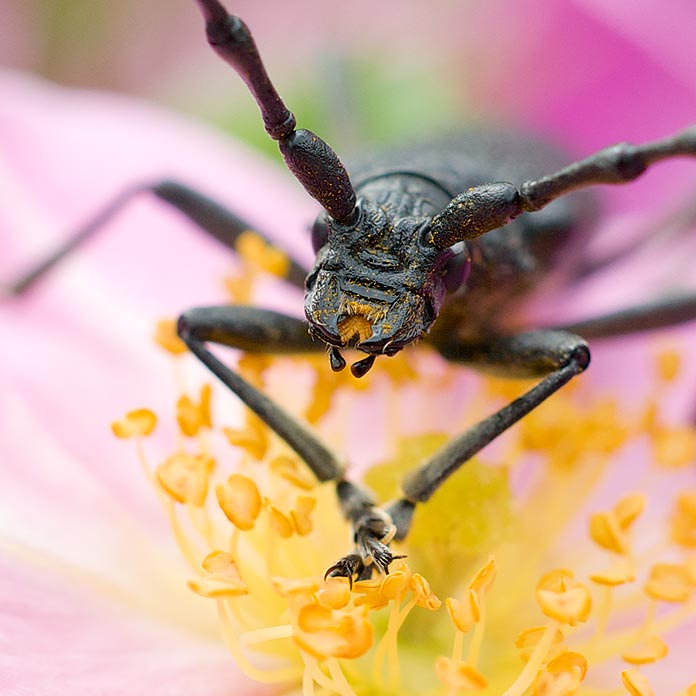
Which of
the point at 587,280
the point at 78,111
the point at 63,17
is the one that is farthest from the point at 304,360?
the point at 63,17

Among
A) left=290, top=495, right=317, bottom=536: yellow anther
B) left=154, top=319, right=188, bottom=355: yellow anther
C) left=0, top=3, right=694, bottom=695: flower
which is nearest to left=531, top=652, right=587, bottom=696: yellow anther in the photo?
left=0, top=3, right=694, bottom=695: flower

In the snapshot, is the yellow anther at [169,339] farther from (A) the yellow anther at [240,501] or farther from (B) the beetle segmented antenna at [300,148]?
(B) the beetle segmented antenna at [300,148]

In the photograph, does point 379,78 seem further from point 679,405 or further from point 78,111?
point 679,405

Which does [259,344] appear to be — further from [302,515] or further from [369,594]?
[369,594]

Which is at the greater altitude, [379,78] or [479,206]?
[379,78]

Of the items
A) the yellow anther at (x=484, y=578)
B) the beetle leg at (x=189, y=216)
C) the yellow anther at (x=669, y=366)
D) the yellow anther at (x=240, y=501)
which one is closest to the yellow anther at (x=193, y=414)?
the yellow anther at (x=240, y=501)

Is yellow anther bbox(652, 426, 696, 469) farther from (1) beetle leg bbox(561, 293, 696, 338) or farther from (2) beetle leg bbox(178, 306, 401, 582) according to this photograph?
(2) beetle leg bbox(178, 306, 401, 582)
